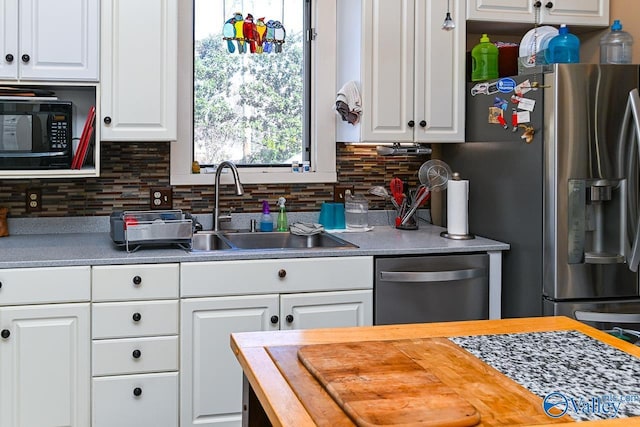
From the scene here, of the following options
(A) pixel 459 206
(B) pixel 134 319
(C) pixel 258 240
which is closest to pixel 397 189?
(A) pixel 459 206

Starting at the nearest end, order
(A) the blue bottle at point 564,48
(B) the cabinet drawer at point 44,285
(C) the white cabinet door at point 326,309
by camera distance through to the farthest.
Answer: (B) the cabinet drawer at point 44,285 → (C) the white cabinet door at point 326,309 → (A) the blue bottle at point 564,48

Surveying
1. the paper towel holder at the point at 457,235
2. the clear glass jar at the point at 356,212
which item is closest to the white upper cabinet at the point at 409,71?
the paper towel holder at the point at 457,235

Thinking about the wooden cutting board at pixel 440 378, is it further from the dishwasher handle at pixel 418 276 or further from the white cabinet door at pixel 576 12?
the white cabinet door at pixel 576 12

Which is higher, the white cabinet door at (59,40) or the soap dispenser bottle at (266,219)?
the white cabinet door at (59,40)

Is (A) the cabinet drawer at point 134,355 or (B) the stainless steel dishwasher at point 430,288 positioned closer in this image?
(A) the cabinet drawer at point 134,355

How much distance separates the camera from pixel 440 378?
139 centimetres

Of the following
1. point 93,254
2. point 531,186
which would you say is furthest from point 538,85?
point 93,254

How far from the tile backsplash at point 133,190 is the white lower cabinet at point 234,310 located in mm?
744

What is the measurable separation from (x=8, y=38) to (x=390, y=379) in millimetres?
2368

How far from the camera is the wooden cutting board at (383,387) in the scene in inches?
46.6

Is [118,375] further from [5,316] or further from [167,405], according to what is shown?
[5,316]

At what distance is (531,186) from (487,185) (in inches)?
14.0

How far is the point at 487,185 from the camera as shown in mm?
3420

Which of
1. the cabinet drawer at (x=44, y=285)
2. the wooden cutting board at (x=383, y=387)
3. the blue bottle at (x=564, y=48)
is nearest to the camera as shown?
the wooden cutting board at (x=383, y=387)
